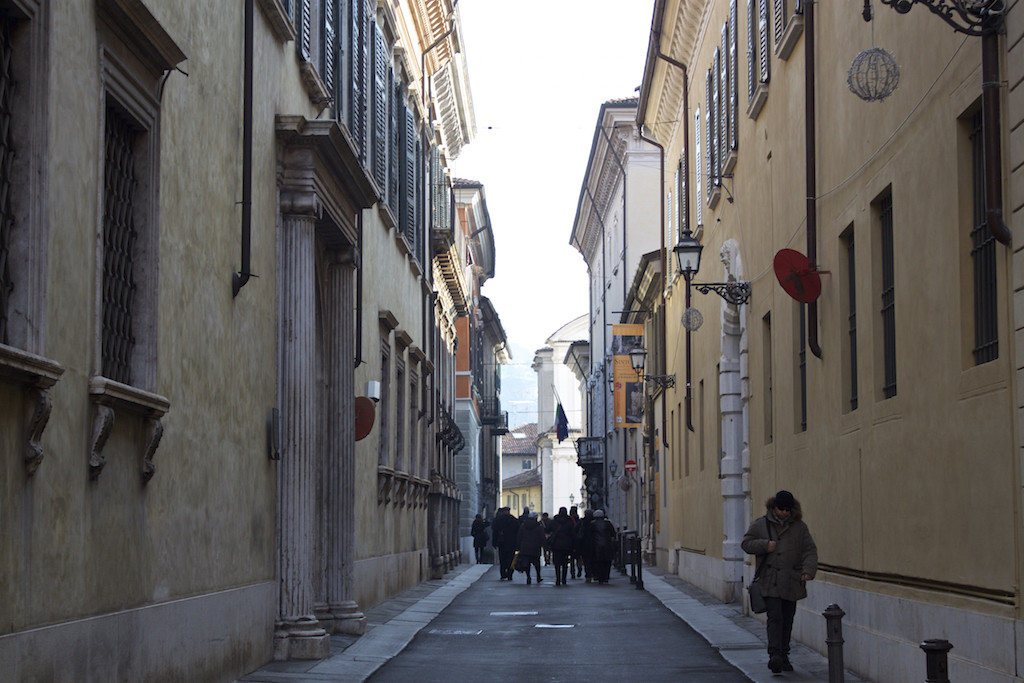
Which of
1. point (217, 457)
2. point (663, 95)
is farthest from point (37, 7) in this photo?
point (663, 95)

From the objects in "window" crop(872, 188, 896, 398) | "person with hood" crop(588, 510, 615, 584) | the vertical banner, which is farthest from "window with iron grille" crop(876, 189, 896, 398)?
the vertical banner

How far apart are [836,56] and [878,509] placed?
4.35 meters

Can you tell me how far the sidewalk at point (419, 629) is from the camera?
12812 millimetres

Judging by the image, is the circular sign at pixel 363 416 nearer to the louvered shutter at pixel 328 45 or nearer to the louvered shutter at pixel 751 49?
the louvered shutter at pixel 328 45

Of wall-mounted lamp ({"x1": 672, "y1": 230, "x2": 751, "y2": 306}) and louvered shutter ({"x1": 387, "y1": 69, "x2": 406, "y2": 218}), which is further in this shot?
louvered shutter ({"x1": 387, "y1": 69, "x2": 406, "y2": 218})

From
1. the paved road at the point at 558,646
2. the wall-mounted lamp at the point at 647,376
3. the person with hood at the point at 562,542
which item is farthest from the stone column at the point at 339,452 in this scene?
the wall-mounted lamp at the point at 647,376

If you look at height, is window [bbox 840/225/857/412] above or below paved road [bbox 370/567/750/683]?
above

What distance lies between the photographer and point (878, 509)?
12273 mm

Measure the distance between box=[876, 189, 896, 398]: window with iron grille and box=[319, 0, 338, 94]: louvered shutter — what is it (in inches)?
284

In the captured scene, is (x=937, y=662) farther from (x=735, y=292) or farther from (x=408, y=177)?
(x=408, y=177)

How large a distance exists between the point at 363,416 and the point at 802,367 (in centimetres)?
559

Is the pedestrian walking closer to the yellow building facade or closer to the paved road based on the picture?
the paved road

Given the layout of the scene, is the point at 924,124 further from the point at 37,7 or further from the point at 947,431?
the point at 37,7

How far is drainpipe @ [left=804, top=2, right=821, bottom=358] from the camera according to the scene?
14758mm
